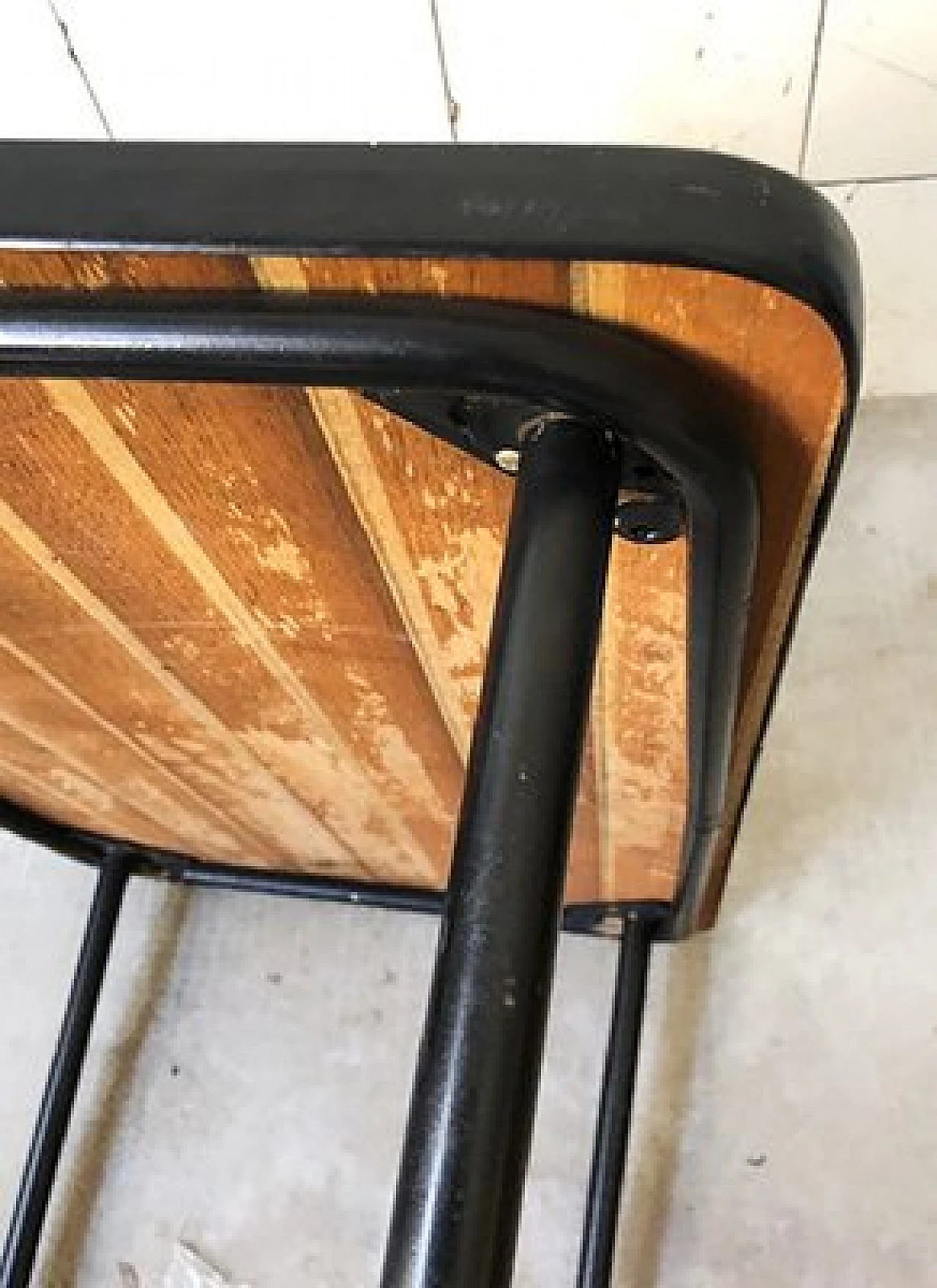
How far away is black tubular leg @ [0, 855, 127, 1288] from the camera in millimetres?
1177

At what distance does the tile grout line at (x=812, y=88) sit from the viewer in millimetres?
1108

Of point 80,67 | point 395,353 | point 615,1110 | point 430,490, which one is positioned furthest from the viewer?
point 80,67

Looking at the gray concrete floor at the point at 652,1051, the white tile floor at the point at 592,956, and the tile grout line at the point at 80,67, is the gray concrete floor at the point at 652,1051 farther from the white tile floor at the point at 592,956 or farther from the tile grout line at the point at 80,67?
the tile grout line at the point at 80,67

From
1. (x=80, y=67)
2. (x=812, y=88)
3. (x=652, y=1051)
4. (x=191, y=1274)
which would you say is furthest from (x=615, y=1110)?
(x=80, y=67)

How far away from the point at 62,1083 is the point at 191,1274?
191mm

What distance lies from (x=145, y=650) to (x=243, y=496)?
8.6 inches

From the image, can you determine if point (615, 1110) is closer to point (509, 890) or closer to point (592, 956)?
point (592, 956)

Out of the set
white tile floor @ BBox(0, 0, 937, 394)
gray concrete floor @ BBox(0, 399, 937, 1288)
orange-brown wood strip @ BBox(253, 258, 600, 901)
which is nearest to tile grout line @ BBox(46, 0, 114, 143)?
white tile floor @ BBox(0, 0, 937, 394)

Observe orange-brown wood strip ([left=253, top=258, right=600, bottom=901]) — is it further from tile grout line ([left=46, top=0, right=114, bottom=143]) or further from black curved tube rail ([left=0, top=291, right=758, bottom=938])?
tile grout line ([left=46, top=0, right=114, bottom=143])

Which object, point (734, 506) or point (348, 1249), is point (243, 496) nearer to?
point (734, 506)

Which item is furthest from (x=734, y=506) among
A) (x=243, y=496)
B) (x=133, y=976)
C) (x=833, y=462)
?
(x=133, y=976)

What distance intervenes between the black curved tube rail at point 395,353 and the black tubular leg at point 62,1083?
94 cm

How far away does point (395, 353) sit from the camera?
0.37 meters

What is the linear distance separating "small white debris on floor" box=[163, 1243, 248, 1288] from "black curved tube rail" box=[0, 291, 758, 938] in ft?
3.27
